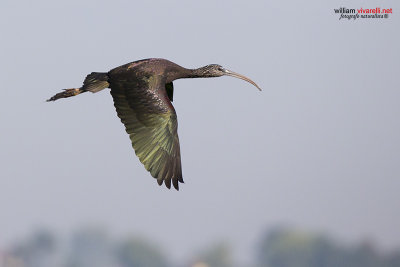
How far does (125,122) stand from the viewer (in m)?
23.4

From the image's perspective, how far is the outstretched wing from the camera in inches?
899

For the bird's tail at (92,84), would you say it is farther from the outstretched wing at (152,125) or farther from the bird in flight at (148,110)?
the outstretched wing at (152,125)

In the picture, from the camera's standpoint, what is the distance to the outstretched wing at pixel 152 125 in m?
22.8

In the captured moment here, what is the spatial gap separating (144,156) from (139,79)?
2.50 meters

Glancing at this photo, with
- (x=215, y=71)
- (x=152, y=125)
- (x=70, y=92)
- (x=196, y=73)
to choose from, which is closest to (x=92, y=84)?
(x=70, y=92)

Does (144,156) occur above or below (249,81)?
below

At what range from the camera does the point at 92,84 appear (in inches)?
984

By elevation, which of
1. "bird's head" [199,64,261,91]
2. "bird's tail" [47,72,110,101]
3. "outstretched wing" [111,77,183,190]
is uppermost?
"bird's head" [199,64,261,91]

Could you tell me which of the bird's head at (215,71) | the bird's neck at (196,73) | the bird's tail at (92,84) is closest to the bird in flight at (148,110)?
the bird's tail at (92,84)

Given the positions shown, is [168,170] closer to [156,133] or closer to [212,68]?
[156,133]

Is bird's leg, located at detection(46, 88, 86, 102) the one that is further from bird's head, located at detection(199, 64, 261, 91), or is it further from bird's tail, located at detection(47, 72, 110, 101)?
bird's head, located at detection(199, 64, 261, 91)

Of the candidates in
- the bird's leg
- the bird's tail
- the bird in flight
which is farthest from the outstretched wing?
the bird's leg

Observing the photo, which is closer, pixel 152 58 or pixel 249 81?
pixel 152 58

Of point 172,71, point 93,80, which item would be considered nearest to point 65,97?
point 93,80
